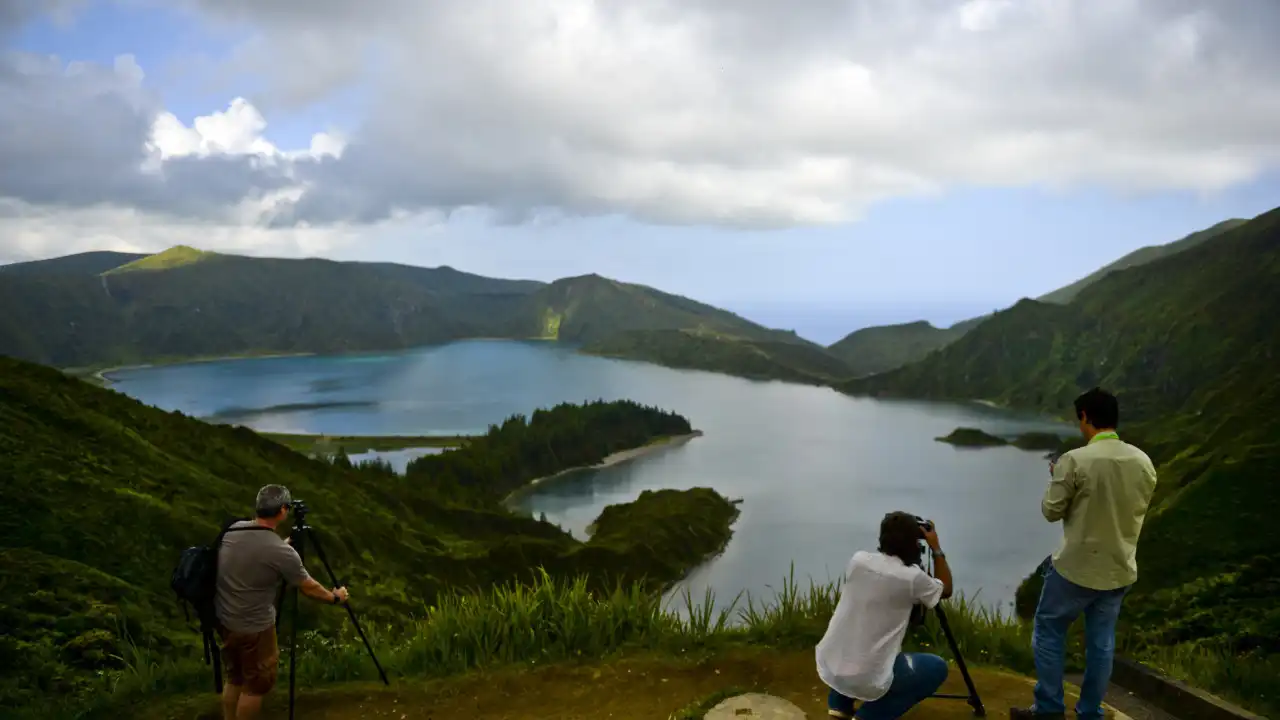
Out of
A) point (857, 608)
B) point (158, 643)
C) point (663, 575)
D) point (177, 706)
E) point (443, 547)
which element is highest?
point (857, 608)

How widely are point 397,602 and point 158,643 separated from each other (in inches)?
918

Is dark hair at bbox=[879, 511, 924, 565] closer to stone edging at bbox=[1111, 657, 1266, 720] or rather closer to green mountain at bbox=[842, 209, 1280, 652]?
stone edging at bbox=[1111, 657, 1266, 720]

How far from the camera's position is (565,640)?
10008 millimetres

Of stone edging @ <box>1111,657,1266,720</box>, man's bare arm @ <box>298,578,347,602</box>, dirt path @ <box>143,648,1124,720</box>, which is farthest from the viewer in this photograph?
dirt path @ <box>143,648,1124,720</box>

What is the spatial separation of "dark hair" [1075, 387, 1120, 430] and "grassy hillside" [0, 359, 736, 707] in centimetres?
805

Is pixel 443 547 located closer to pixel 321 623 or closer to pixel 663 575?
pixel 663 575

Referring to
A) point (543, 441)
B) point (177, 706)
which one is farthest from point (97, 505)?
point (543, 441)

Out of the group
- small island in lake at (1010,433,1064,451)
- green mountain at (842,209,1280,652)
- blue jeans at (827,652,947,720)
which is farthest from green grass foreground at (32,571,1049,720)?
small island in lake at (1010,433,1064,451)

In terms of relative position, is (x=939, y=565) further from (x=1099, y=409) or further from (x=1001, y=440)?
(x=1001, y=440)

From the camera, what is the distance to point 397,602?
36688 millimetres

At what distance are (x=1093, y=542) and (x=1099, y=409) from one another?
3.33ft

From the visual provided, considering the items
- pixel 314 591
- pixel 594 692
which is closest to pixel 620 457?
pixel 594 692

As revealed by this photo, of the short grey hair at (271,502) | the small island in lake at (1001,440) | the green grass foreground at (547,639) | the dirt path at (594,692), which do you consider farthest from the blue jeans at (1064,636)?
the small island in lake at (1001,440)

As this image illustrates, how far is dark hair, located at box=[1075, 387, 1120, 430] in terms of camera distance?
641cm
